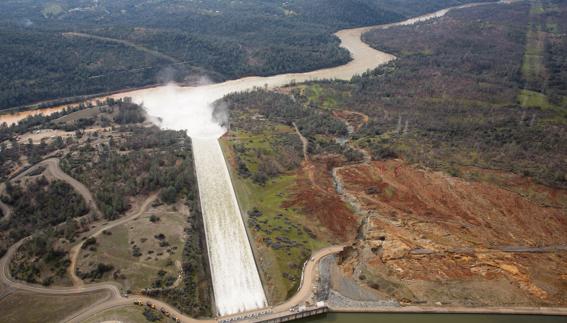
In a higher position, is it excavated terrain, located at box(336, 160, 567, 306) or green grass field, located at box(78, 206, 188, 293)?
green grass field, located at box(78, 206, 188, 293)

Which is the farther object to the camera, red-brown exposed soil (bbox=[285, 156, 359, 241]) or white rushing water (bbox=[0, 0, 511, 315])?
red-brown exposed soil (bbox=[285, 156, 359, 241])

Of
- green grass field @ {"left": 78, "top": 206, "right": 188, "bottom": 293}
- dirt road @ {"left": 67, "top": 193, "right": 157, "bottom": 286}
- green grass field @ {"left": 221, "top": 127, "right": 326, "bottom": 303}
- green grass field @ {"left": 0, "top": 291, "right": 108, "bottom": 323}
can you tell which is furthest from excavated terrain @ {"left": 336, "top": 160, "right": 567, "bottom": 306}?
green grass field @ {"left": 0, "top": 291, "right": 108, "bottom": 323}

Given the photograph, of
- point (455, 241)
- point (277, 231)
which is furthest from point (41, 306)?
point (455, 241)

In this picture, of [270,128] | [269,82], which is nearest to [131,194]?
[270,128]

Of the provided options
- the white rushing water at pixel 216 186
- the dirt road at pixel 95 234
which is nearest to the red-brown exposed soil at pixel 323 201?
the white rushing water at pixel 216 186

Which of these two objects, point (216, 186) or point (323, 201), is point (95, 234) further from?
point (323, 201)

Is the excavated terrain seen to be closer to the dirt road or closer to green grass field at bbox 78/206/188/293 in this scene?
green grass field at bbox 78/206/188/293

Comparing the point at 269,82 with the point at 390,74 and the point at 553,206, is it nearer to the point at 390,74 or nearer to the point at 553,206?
the point at 390,74
